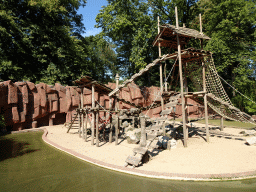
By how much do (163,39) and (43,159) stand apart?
812 cm

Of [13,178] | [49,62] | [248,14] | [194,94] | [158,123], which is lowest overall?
[13,178]

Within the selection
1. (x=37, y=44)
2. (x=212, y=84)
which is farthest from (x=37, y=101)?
(x=212, y=84)

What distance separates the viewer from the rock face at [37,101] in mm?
12688

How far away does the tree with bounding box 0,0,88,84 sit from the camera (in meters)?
16.4

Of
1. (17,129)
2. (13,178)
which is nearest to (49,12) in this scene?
(17,129)

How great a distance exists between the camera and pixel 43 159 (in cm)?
684

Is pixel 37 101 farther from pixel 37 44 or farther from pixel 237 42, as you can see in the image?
pixel 237 42

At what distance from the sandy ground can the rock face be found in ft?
14.5

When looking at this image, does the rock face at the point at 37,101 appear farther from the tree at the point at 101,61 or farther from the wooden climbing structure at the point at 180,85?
the tree at the point at 101,61

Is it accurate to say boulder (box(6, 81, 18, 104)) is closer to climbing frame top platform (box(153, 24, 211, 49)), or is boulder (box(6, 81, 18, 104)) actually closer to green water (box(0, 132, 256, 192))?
green water (box(0, 132, 256, 192))

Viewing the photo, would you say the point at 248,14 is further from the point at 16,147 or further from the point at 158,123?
the point at 16,147

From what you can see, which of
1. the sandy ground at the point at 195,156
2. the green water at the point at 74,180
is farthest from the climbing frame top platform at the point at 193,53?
the green water at the point at 74,180

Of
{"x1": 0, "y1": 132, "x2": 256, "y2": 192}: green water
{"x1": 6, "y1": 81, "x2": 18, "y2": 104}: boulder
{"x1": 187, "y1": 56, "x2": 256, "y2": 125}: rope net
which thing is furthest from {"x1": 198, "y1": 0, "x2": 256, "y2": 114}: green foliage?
{"x1": 6, "y1": 81, "x2": 18, "y2": 104}: boulder

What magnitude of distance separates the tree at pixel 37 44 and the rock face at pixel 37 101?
11.1ft
